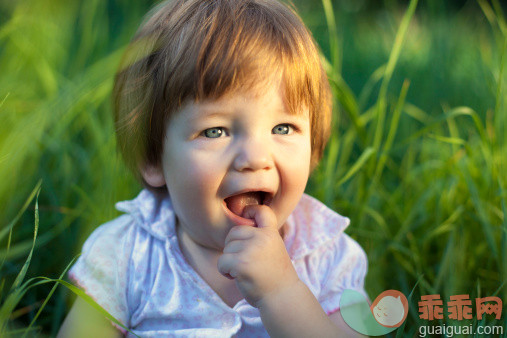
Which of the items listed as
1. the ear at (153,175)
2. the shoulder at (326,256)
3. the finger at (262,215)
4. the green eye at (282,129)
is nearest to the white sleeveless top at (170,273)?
the shoulder at (326,256)

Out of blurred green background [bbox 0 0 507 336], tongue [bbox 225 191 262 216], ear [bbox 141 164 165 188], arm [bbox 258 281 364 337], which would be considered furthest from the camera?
blurred green background [bbox 0 0 507 336]

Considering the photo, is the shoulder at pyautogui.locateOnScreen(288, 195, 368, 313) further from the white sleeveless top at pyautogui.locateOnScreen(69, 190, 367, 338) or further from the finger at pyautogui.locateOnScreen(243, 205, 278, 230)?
the finger at pyautogui.locateOnScreen(243, 205, 278, 230)

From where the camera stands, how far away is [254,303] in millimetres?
1109

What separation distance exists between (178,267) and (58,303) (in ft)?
1.28

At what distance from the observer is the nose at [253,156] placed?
1105mm

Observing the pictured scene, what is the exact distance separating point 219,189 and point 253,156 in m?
0.10

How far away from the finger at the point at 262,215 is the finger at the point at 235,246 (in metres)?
0.06

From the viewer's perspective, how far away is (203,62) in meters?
1.12

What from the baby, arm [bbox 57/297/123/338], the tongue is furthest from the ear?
arm [bbox 57/297/123/338]

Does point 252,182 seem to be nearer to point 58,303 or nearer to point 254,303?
point 254,303

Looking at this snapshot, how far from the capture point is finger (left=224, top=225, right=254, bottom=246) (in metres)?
1.12

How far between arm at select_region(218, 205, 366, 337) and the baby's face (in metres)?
0.08

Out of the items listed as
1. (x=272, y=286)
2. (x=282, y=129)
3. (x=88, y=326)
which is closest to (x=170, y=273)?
(x=88, y=326)

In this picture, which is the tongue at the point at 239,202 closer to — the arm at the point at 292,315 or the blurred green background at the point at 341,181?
the arm at the point at 292,315
